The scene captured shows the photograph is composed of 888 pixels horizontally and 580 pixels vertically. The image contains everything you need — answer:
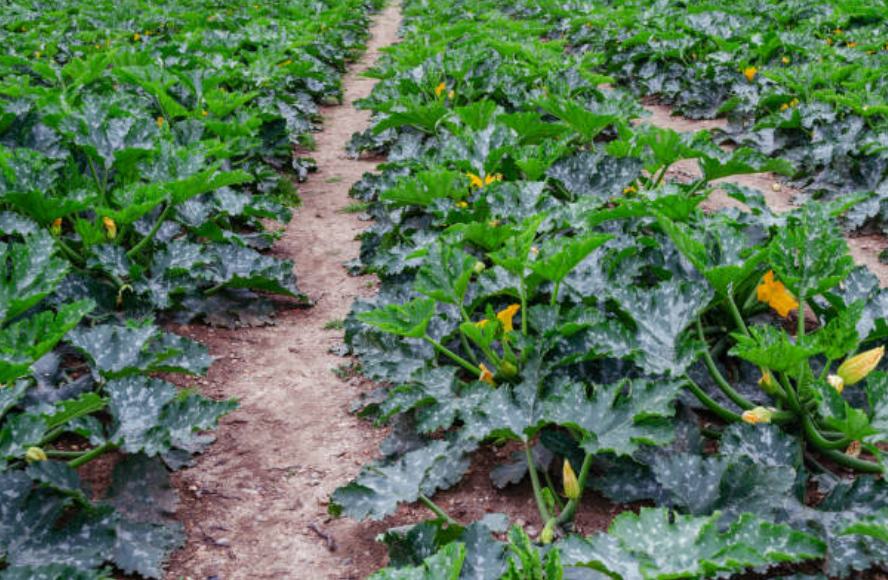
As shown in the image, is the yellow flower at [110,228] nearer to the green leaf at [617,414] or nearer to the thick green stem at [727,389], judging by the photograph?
the green leaf at [617,414]

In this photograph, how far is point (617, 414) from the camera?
2.48m

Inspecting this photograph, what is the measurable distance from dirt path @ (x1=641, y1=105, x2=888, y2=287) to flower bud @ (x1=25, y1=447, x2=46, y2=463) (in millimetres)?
3289

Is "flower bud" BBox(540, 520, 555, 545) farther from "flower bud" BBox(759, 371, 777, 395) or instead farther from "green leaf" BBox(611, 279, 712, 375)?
"flower bud" BBox(759, 371, 777, 395)

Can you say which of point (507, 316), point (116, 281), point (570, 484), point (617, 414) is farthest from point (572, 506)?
point (116, 281)

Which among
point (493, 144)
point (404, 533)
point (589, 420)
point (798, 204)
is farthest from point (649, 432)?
point (798, 204)

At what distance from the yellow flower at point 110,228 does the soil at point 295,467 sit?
605 mm

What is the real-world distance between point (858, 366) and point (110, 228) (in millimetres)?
3482

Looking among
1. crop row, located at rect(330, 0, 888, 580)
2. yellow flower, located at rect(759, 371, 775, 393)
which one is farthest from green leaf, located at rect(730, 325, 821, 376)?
yellow flower, located at rect(759, 371, 775, 393)

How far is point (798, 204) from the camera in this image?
5.47 m

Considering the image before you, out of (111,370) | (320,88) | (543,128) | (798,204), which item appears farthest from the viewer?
(320,88)

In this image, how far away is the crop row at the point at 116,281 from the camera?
2434 mm

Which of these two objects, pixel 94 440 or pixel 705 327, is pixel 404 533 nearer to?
pixel 94 440

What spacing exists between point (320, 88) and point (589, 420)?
8008 millimetres

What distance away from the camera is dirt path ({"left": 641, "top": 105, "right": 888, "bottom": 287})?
465cm
